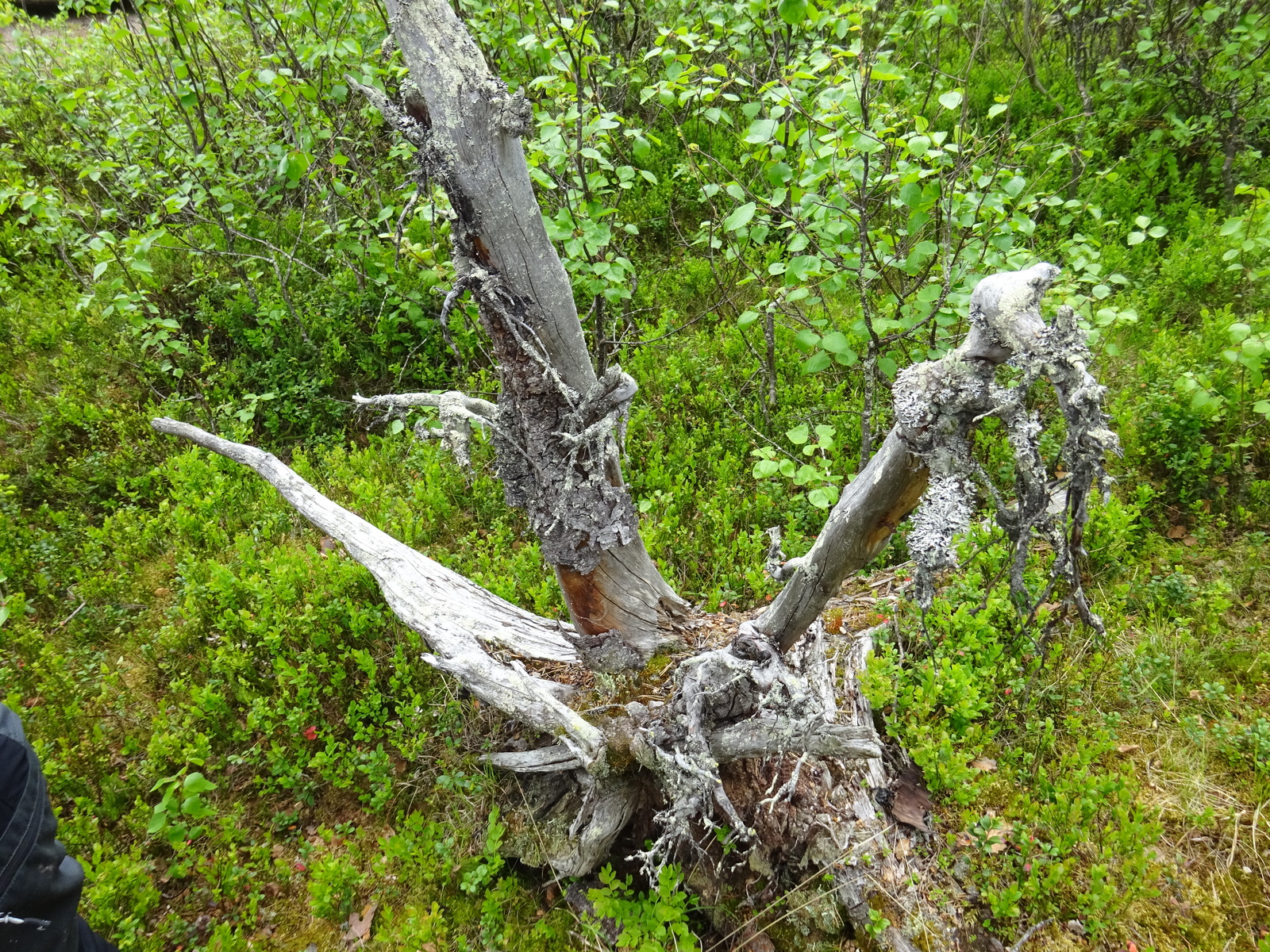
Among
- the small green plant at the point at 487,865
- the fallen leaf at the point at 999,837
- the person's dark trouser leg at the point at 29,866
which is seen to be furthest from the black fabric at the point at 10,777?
the fallen leaf at the point at 999,837

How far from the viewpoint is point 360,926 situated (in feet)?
8.86

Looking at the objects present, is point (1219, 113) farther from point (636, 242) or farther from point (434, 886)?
point (434, 886)

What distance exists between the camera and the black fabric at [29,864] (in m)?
2.03

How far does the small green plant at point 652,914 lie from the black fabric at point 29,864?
5.81 ft

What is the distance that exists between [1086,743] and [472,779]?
2.76m

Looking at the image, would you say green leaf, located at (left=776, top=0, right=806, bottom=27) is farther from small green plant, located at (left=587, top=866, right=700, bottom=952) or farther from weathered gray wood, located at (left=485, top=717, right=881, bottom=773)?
small green plant, located at (left=587, top=866, right=700, bottom=952)

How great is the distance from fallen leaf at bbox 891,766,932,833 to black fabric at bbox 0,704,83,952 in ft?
9.92

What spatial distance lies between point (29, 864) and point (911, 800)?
3.20 meters

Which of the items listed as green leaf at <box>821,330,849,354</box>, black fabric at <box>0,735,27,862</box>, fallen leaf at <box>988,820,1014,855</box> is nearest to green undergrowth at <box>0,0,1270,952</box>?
fallen leaf at <box>988,820,1014,855</box>

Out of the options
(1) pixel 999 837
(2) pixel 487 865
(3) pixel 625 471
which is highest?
(3) pixel 625 471

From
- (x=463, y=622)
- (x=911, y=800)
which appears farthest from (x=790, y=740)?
(x=463, y=622)

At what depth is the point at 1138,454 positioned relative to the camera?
3936mm

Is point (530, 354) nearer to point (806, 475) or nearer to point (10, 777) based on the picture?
point (806, 475)

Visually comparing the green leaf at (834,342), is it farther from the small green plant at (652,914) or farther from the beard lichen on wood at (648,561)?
the small green plant at (652,914)
